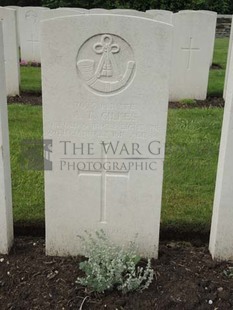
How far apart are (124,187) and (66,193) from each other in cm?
40

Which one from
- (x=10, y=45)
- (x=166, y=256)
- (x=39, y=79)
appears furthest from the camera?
(x=39, y=79)

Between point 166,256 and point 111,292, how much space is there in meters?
0.57

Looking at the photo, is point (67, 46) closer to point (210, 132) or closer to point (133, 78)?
point (133, 78)

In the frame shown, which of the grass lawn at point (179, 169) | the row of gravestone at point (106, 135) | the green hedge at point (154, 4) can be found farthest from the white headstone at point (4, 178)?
the green hedge at point (154, 4)

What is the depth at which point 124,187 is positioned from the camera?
2982 mm

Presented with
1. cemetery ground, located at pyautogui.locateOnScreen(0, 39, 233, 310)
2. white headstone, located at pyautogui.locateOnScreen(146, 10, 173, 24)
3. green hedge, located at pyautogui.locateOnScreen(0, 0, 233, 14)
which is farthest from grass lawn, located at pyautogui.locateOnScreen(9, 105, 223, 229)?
green hedge, located at pyautogui.locateOnScreen(0, 0, 233, 14)

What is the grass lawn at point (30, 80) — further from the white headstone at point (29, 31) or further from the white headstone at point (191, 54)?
the white headstone at point (191, 54)

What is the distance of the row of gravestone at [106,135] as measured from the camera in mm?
2650

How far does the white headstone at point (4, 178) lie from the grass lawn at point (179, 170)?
1.61 ft

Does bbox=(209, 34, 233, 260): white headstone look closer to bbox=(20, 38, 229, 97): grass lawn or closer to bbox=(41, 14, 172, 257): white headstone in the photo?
bbox=(41, 14, 172, 257): white headstone

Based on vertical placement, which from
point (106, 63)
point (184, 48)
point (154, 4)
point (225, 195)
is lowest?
point (225, 195)

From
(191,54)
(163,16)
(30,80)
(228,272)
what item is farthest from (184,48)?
(228,272)

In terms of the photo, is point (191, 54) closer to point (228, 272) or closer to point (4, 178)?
point (228, 272)

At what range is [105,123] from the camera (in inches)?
112
